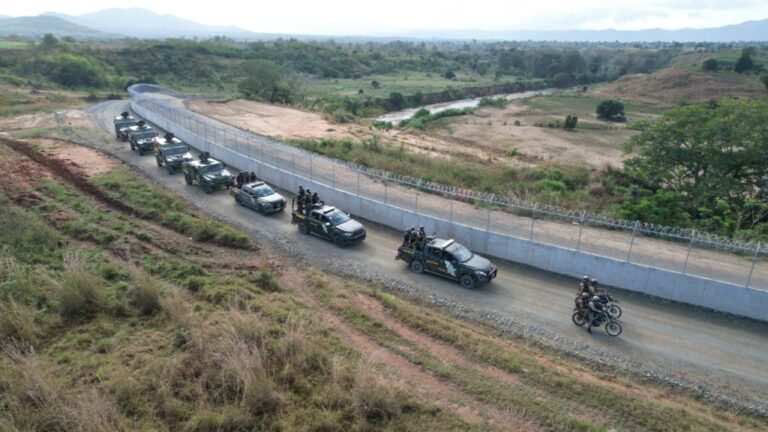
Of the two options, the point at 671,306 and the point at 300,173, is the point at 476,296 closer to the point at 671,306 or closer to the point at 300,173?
the point at 671,306

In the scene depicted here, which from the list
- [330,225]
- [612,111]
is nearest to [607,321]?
[330,225]

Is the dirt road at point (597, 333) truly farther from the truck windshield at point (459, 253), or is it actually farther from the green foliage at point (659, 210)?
the green foliage at point (659, 210)

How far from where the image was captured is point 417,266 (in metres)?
19.0

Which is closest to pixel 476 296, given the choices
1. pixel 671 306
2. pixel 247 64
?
pixel 671 306

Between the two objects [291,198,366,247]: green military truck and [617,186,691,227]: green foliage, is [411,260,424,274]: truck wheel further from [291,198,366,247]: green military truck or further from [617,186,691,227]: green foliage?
[617,186,691,227]: green foliage

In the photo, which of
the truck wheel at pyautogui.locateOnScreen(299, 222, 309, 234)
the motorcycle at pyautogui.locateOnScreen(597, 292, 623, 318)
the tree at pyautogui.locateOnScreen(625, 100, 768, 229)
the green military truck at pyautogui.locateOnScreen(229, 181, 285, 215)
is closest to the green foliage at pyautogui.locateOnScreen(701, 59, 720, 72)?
the tree at pyautogui.locateOnScreen(625, 100, 768, 229)

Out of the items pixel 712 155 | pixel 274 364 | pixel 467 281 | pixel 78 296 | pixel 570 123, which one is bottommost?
pixel 467 281

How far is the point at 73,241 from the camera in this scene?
19531mm

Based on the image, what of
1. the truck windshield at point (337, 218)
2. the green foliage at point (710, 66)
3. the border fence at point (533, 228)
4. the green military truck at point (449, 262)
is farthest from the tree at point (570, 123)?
the green foliage at point (710, 66)

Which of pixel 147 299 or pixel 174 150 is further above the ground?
pixel 174 150

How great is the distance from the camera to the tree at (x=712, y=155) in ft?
84.1

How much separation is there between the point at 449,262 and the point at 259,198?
11.4 metres

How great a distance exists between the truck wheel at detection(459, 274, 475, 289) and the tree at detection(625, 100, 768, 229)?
15.4 meters

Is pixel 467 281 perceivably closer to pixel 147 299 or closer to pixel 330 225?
pixel 330 225
